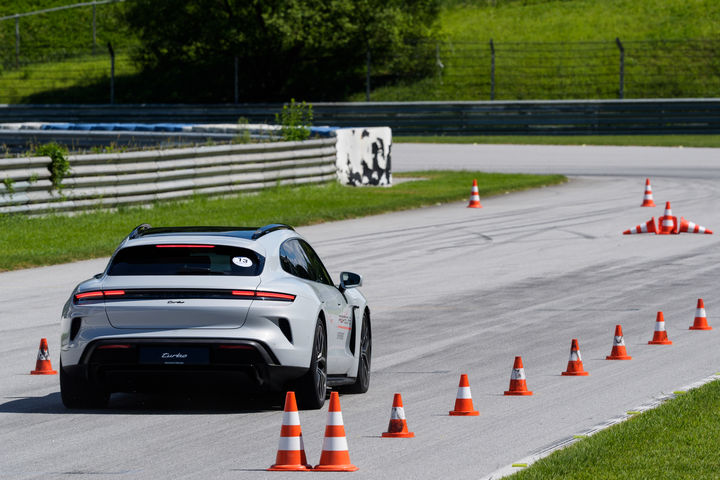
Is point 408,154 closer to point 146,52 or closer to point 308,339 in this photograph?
point 146,52

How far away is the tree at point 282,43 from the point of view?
2125 inches

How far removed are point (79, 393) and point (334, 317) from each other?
189 centimetres

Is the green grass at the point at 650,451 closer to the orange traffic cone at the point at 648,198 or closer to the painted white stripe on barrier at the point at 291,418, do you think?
the painted white stripe on barrier at the point at 291,418

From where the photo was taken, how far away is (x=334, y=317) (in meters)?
9.94

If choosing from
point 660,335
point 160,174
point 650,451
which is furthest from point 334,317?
point 160,174

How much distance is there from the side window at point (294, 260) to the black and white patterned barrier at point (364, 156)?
70.0ft

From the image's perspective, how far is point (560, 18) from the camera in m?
63.4

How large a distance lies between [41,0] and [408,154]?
143 ft

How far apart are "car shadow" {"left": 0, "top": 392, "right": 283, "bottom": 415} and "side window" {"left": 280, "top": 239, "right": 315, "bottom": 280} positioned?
0.94 meters

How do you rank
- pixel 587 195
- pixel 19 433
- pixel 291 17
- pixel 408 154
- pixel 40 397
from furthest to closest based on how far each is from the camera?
1. pixel 291 17
2. pixel 408 154
3. pixel 587 195
4. pixel 40 397
5. pixel 19 433

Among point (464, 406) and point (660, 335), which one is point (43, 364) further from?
point (660, 335)

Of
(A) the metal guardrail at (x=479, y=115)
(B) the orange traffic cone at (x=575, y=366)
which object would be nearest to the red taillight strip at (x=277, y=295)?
(B) the orange traffic cone at (x=575, y=366)

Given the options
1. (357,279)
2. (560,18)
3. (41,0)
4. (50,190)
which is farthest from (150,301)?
(41,0)

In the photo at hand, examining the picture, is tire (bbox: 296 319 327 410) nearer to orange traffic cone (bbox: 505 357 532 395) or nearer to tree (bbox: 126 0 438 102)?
orange traffic cone (bbox: 505 357 532 395)
